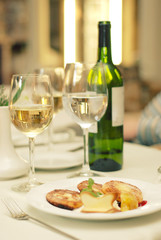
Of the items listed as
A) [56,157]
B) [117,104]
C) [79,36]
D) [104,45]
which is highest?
[79,36]

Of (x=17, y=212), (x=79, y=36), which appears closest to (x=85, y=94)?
(x=17, y=212)

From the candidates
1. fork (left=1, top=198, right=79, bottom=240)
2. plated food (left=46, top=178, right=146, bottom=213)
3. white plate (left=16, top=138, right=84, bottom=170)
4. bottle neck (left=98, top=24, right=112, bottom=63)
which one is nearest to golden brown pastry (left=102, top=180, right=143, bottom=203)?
plated food (left=46, top=178, right=146, bottom=213)

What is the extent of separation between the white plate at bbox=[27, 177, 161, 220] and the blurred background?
12.3 ft

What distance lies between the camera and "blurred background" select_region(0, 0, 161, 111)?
5191mm

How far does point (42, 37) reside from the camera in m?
5.56

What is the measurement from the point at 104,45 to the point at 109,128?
22 cm

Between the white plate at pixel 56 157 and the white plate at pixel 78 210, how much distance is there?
204mm

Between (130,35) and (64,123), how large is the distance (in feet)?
16.3

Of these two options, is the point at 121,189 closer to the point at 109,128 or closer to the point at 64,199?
the point at 64,199

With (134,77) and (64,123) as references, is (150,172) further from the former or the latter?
(134,77)

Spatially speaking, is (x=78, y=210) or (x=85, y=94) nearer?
(x=78, y=210)

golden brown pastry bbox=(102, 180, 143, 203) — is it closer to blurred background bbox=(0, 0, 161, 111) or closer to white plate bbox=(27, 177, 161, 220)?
white plate bbox=(27, 177, 161, 220)

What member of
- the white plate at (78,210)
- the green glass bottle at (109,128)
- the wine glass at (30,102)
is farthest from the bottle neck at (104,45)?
the white plate at (78,210)

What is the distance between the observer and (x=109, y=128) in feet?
3.45
